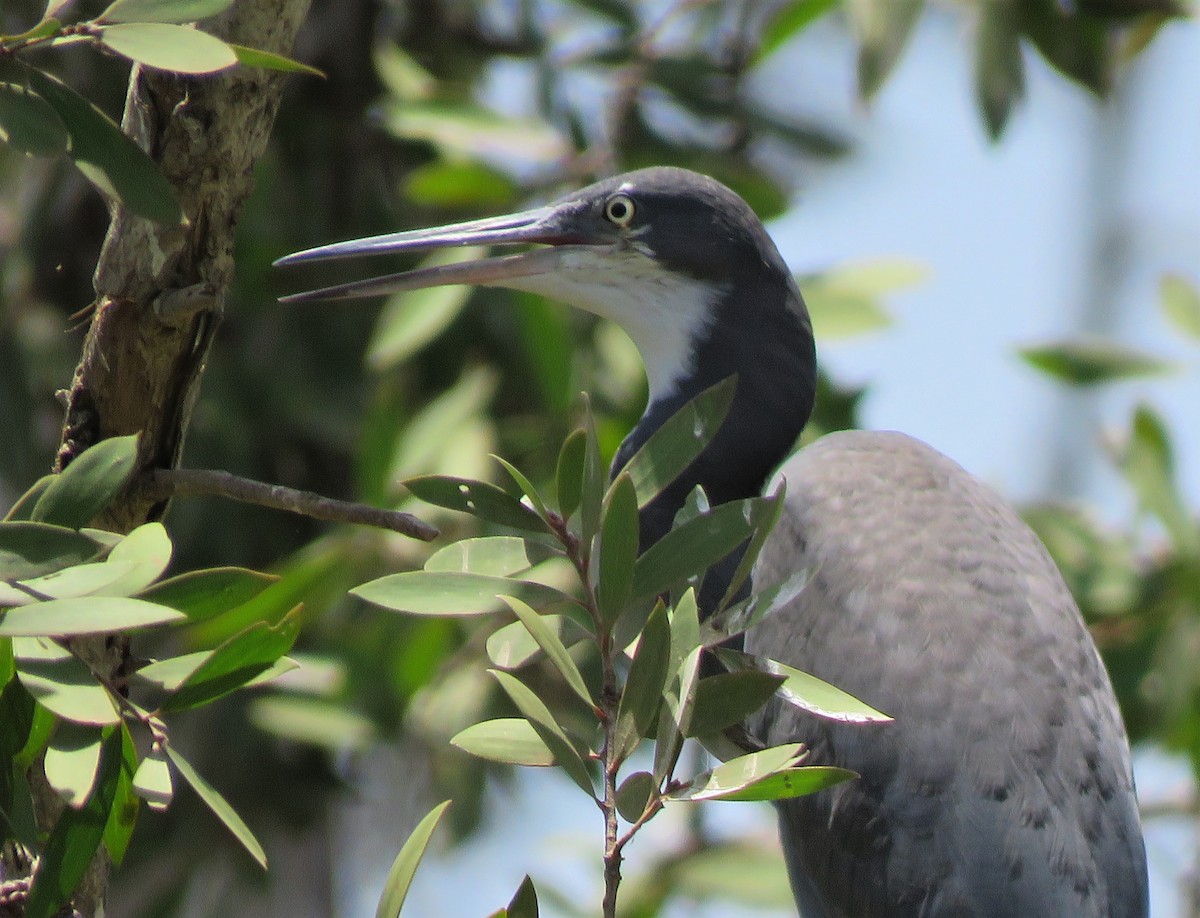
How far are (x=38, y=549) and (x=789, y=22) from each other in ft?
7.94

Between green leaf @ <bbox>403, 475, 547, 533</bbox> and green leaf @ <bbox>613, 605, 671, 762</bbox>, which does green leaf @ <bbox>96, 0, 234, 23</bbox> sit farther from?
green leaf @ <bbox>613, 605, 671, 762</bbox>

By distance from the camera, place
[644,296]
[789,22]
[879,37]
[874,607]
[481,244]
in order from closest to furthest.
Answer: [874,607]
[481,244]
[644,296]
[879,37]
[789,22]

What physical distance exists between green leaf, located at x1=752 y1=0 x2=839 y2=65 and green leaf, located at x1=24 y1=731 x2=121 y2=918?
7.90 feet

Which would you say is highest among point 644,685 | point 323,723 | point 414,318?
point 644,685

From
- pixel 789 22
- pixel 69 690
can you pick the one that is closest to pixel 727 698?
pixel 69 690

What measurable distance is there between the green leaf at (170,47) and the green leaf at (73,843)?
Answer: 22.0 inches

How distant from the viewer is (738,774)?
1290mm

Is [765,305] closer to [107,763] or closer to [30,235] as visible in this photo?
[107,763]

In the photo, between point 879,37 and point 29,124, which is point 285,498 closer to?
point 29,124

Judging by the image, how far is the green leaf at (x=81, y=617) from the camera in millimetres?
1191

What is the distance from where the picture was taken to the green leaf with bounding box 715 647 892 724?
136 centimetres

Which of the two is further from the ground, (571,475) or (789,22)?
(571,475)

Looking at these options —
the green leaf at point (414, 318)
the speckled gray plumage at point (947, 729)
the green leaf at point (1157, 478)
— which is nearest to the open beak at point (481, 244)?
the green leaf at point (414, 318)

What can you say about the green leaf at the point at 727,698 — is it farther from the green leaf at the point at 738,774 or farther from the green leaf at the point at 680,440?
the green leaf at the point at 680,440
